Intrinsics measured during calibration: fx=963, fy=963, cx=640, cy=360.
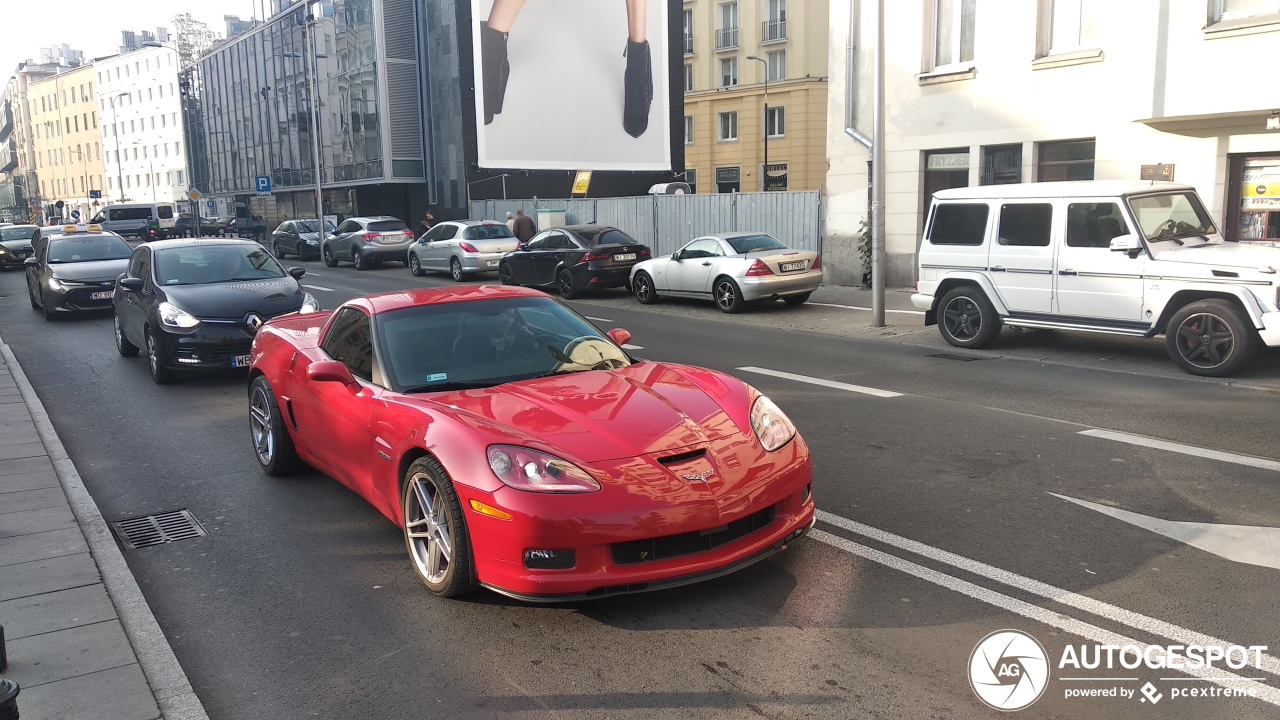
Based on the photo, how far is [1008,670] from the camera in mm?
3746

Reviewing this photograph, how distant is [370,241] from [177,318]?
19083mm

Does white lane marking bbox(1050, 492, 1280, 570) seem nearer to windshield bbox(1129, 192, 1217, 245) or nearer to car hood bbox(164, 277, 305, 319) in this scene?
windshield bbox(1129, 192, 1217, 245)

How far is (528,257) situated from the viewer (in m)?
21.1

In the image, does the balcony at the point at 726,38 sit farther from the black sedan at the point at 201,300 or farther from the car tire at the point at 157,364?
the car tire at the point at 157,364

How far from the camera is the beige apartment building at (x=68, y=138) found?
4304 inches

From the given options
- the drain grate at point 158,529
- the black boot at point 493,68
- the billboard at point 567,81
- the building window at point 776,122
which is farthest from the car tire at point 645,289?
the building window at point 776,122

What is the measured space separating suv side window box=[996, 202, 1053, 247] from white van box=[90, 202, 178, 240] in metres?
43.8

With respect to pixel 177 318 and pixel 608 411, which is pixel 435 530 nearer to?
pixel 608 411

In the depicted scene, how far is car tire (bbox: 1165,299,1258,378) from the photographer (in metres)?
9.67

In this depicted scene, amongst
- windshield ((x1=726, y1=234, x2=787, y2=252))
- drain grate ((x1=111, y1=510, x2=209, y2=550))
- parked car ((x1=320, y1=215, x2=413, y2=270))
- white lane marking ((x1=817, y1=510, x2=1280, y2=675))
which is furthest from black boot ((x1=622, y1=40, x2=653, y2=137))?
white lane marking ((x1=817, y1=510, x2=1280, y2=675))

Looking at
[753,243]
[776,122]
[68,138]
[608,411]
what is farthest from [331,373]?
[68,138]

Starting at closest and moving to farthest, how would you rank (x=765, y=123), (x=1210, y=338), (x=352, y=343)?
(x=352, y=343) < (x=1210, y=338) < (x=765, y=123)

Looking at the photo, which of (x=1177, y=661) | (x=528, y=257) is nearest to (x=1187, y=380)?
(x=1177, y=661)
